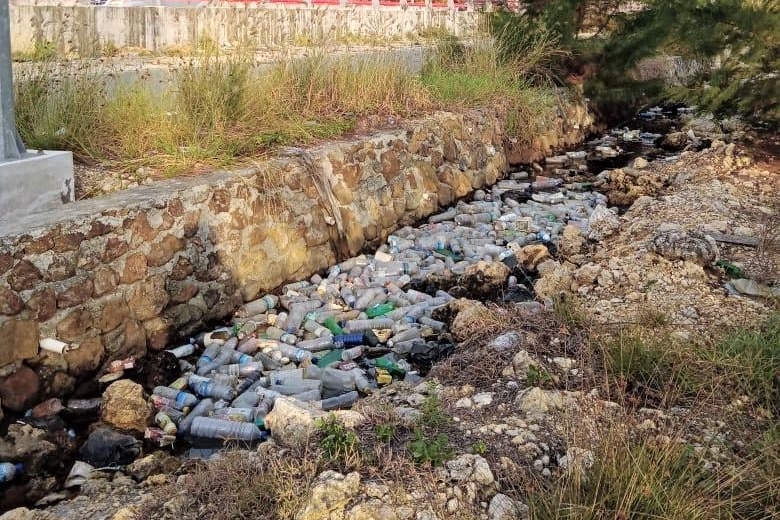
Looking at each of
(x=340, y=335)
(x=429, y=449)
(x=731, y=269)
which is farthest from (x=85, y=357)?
(x=731, y=269)

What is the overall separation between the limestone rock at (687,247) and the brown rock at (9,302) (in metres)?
4.94

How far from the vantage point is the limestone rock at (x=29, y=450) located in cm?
427

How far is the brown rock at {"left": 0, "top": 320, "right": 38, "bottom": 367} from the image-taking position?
4543mm

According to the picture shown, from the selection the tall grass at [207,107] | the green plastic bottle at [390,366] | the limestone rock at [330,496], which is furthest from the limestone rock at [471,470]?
the tall grass at [207,107]

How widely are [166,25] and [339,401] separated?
1095 centimetres

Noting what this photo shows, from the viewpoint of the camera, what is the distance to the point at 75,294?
196 inches

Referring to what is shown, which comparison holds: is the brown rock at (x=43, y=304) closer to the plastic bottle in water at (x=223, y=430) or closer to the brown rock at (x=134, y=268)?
the brown rock at (x=134, y=268)

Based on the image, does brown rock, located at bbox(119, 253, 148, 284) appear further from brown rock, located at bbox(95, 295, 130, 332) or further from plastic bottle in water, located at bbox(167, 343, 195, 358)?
plastic bottle in water, located at bbox(167, 343, 195, 358)

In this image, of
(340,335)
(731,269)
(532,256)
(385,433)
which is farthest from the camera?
(532,256)

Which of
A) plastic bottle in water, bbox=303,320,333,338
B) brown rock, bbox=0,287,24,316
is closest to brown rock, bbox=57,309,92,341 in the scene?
brown rock, bbox=0,287,24,316

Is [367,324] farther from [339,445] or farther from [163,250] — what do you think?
[339,445]

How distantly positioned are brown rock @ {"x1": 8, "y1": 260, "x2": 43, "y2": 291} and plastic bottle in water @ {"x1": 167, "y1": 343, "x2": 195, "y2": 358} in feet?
3.83

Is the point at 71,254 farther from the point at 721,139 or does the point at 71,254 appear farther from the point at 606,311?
the point at 721,139

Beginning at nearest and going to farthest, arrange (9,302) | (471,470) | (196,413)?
(471,470) → (9,302) → (196,413)
